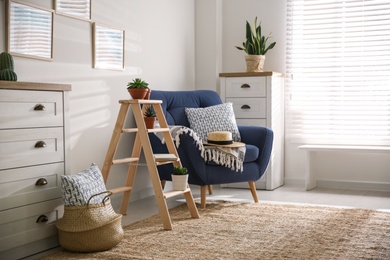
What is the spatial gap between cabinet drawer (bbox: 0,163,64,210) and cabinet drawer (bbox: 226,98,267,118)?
7.76 ft

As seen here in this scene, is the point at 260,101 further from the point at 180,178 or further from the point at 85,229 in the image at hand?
the point at 85,229

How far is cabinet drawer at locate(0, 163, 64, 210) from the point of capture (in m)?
Answer: 2.50

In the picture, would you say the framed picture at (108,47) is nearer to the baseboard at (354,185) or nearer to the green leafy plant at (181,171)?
the green leafy plant at (181,171)

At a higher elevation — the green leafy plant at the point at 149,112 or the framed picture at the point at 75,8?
the framed picture at the point at 75,8

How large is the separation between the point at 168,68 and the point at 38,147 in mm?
2282

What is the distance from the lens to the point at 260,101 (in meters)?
4.84

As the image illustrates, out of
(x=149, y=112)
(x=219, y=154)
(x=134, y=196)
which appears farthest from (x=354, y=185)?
(x=149, y=112)

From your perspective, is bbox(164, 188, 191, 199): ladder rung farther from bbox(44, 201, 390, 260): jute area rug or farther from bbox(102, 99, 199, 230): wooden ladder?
bbox(44, 201, 390, 260): jute area rug

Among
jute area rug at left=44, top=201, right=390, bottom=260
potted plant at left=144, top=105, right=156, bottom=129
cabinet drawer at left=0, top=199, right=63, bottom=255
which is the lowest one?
jute area rug at left=44, top=201, right=390, bottom=260

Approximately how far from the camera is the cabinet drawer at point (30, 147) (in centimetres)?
251

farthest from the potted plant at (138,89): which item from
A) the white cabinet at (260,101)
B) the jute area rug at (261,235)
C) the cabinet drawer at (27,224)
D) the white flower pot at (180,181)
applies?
the white cabinet at (260,101)

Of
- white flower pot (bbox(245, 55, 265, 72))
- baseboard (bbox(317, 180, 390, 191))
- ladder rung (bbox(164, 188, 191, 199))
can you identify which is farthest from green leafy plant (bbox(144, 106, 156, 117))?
baseboard (bbox(317, 180, 390, 191))

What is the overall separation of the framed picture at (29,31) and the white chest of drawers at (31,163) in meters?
0.46

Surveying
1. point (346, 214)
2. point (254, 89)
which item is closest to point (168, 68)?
point (254, 89)
